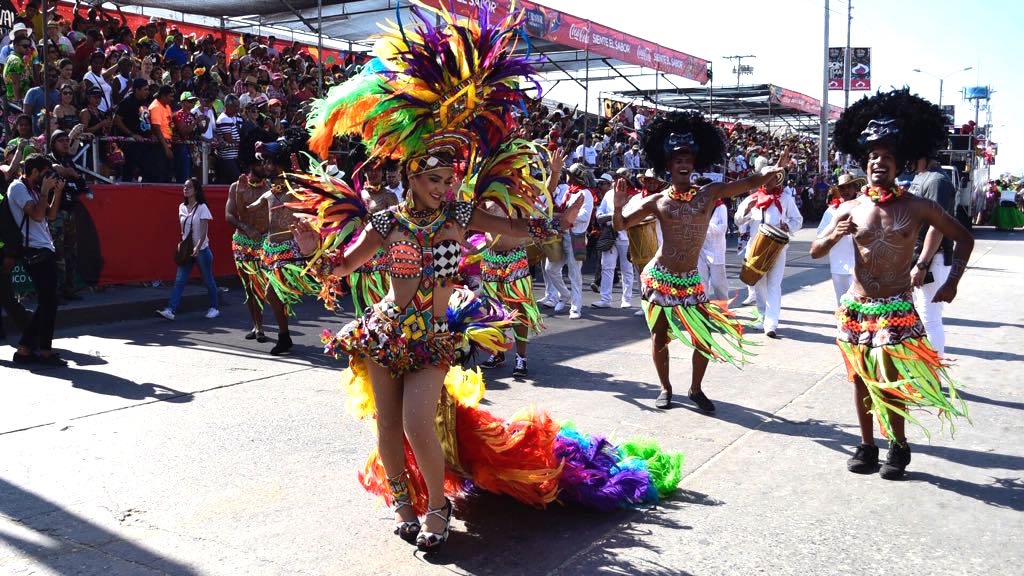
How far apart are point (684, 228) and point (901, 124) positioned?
182cm

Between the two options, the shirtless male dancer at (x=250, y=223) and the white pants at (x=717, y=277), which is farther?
the white pants at (x=717, y=277)

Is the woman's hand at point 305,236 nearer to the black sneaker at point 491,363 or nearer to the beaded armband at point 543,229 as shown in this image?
the beaded armband at point 543,229

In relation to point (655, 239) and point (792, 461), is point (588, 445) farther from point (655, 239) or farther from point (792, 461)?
point (655, 239)

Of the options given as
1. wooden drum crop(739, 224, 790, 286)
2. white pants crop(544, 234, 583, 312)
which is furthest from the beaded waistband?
Result: white pants crop(544, 234, 583, 312)

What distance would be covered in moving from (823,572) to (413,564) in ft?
5.70

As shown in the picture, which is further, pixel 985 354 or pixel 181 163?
pixel 181 163

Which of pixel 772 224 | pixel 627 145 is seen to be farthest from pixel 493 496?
pixel 627 145

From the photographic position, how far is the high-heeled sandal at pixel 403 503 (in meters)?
4.18

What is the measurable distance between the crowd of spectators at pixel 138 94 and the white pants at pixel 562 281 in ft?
12.8

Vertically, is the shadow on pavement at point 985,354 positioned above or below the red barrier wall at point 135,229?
below

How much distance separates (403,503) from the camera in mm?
4219

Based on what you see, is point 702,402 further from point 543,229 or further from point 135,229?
point 135,229

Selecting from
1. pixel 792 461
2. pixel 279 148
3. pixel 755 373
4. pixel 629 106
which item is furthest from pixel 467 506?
pixel 629 106

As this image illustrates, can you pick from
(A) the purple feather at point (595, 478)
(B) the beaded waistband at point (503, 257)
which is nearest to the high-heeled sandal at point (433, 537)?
(A) the purple feather at point (595, 478)
